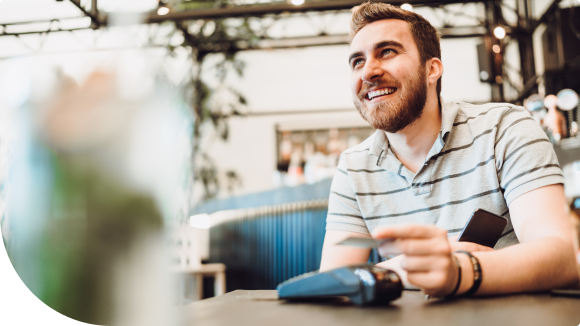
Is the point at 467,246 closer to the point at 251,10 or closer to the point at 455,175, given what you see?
the point at 455,175

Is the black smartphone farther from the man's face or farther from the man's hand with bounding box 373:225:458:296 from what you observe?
the man's face

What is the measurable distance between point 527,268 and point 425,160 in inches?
17.1

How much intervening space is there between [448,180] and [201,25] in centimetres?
617

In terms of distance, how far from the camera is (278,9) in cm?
417

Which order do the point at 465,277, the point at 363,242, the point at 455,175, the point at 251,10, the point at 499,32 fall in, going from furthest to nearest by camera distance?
the point at 499,32 < the point at 251,10 < the point at 455,175 < the point at 465,277 < the point at 363,242

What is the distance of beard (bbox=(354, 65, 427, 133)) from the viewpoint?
3.69ft

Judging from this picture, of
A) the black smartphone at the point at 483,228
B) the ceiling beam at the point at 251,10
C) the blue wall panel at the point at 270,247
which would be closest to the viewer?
the black smartphone at the point at 483,228

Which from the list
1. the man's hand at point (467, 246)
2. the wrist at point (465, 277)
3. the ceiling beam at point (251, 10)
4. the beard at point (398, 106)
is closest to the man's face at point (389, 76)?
the beard at point (398, 106)

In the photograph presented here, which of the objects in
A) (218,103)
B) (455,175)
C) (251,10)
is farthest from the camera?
(218,103)

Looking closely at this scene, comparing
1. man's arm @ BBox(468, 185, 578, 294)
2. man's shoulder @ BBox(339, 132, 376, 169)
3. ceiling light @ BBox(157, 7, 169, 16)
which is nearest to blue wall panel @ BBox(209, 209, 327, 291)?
man's shoulder @ BBox(339, 132, 376, 169)

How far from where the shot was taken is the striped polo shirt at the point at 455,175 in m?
0.97

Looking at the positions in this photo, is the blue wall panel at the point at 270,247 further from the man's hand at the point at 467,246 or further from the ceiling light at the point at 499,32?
the ceiling light at the point at 499,32

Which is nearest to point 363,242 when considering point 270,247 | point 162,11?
point 270,247

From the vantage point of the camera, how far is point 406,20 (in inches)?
47.3
